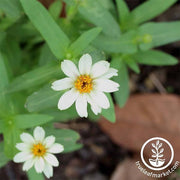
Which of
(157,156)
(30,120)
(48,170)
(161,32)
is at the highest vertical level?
(161,32)

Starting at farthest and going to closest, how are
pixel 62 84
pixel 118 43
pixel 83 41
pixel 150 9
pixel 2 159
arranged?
pixel 150 9
pixel 118 43
pixel 2 159
pixel 83 41
pixel 62 84

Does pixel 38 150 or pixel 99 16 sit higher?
pixel 99 16

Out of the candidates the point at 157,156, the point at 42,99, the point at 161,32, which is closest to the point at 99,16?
the point at 161,32

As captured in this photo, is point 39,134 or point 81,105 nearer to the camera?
point 81,105

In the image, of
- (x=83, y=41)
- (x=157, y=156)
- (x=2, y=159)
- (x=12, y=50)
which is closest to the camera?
(x=83, y=41)

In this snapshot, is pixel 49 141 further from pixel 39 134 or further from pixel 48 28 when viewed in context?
pixel 48 28

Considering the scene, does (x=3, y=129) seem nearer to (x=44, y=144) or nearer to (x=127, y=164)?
(x=44, y=144)

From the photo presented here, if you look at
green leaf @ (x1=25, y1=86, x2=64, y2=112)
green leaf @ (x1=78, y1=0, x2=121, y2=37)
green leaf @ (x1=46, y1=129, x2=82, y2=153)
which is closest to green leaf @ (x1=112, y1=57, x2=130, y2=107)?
green leaf @ (x1=78, y1=0, x2=121, y2=37)

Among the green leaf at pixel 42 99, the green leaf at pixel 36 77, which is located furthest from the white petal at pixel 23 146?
the green leaf at pixel 36 77

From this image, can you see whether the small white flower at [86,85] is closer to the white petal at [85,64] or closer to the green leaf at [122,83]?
the white petal at [85,64]
